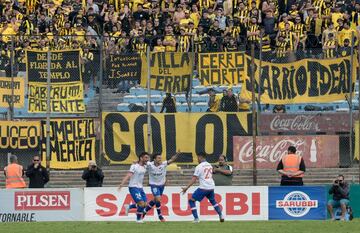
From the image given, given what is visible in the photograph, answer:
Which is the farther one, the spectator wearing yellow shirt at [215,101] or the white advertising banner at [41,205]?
the spectator wearing yellow shirt at [215,101]

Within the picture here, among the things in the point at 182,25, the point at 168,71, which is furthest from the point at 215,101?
the point at 182,25

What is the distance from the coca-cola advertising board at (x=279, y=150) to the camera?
37.3 m

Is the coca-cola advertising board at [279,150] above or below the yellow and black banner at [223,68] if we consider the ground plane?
below

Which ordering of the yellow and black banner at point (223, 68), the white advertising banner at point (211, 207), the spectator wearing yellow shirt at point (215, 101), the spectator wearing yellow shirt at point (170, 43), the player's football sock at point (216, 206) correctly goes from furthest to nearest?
the spectator wearing yellow shirt at point (170, 43)
the spectator wearing yellow shirt at point (215, 101)
the yellow and black banner at point (223, 68)
the white advertising banner at point (211, 207)
the player's football sock at point (216, 206)

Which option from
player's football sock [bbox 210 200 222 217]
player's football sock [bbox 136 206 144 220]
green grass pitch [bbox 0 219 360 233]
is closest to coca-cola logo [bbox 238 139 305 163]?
green grass pitch [bbox 0 219 360 233]

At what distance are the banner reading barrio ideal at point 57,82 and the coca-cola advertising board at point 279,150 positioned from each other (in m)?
4.46

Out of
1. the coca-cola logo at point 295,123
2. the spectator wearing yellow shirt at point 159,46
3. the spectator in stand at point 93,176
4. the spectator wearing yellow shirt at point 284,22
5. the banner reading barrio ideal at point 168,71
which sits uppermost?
the spectator wearing yellow shirt at point 284,22

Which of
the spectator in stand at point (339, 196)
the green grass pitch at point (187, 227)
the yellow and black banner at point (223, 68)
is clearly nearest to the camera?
the green grass pitch at point (187, 227)

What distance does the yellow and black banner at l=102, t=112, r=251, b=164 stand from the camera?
37.5 meters

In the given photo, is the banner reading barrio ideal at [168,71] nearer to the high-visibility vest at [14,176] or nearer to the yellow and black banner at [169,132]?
the yellow and black banner at [169,132]

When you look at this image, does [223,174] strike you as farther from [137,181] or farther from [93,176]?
[93,176]

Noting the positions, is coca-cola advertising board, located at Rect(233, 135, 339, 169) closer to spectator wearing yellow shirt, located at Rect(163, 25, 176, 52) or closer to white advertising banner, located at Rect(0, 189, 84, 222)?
spectator wearing yellow shirt, located at Rect(163, 25, 176, 52)

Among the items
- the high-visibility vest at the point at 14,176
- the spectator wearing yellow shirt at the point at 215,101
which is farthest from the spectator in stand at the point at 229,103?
the high-visibility vest at the point at 14,176

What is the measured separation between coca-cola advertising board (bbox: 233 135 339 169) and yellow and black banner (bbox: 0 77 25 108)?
235 inches
